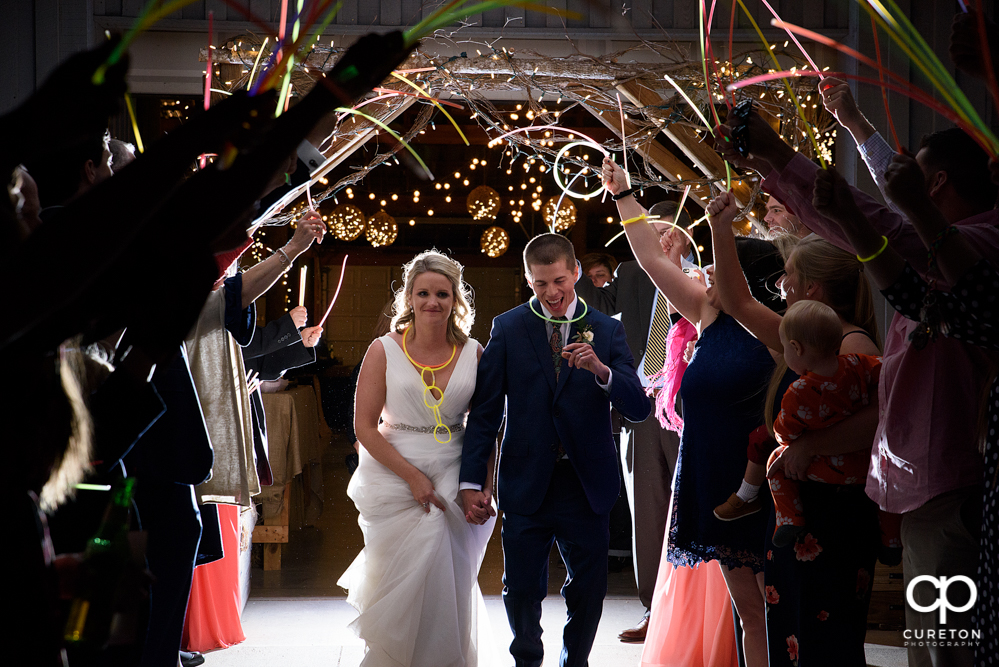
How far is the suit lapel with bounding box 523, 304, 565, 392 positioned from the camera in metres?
2.86

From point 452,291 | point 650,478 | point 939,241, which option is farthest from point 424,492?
point 939,241

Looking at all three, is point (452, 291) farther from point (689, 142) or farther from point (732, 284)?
point (689, 142)

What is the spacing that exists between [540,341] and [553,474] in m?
0.48

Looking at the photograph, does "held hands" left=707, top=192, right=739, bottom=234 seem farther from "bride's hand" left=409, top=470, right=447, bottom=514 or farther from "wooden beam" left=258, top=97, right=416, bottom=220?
"wooden beam" left=258, top=97, right=416, bottom=220

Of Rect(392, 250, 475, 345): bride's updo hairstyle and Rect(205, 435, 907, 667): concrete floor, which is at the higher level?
Rect(392, 250, 475, 345): bride's updo hairstyle

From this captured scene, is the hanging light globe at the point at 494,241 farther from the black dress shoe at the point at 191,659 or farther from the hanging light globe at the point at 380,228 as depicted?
the black dress shoe at the point at 191,659

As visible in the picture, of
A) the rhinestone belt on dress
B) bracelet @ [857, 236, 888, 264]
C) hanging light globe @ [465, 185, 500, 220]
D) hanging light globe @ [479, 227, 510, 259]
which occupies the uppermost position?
hanging light globe @ [465, 185, 500, 220]

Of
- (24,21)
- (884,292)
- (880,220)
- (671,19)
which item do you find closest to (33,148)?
(884,292)

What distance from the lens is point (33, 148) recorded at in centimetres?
86

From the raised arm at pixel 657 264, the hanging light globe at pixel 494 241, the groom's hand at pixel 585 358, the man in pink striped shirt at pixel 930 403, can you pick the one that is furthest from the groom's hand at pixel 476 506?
the hanging light globe at pixel 494 241

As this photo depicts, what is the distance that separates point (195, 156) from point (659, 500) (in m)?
3.25

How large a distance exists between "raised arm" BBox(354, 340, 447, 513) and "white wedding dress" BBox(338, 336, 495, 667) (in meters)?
0.03

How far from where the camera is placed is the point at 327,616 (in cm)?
392

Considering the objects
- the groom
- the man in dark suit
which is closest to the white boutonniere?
the groom
